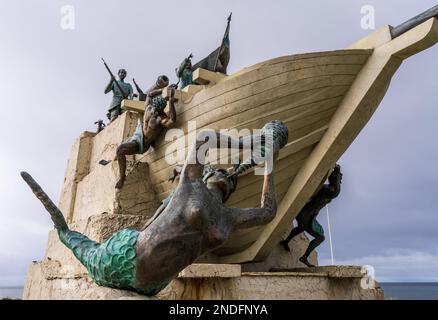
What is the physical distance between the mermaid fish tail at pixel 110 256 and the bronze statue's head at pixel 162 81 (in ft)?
10.4

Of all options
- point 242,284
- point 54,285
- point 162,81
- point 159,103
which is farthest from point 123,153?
point 242,284

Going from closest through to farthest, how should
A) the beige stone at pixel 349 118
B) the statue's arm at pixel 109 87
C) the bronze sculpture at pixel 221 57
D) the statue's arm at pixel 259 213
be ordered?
the statue's arm at pixel 259 213 < the beige stone at pixel 349 118 < the bronze sculpture at pixel 221 57 < the statue's arm at pixel 109 87

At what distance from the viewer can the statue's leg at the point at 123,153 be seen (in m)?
5.09

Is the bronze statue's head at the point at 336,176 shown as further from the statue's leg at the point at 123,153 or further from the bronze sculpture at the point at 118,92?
the bronze sculpture at the point at 118,92

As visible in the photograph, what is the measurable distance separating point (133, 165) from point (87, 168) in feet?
6.68

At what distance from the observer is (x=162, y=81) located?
5238 millimetres

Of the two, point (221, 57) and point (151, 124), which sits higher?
point (221, 57)

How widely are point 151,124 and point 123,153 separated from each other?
541 mm

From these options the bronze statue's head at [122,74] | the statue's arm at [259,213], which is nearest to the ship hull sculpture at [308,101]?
the statue's arm at [259,213]

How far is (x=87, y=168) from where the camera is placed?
712 cm

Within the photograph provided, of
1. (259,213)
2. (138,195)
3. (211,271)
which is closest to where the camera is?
(259,213)

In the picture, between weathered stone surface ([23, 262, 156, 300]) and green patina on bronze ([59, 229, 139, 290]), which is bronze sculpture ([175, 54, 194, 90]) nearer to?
weathered stone surface ([23, 262, 156, 300])

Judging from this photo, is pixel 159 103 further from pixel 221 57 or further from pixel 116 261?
pixel 116 261
